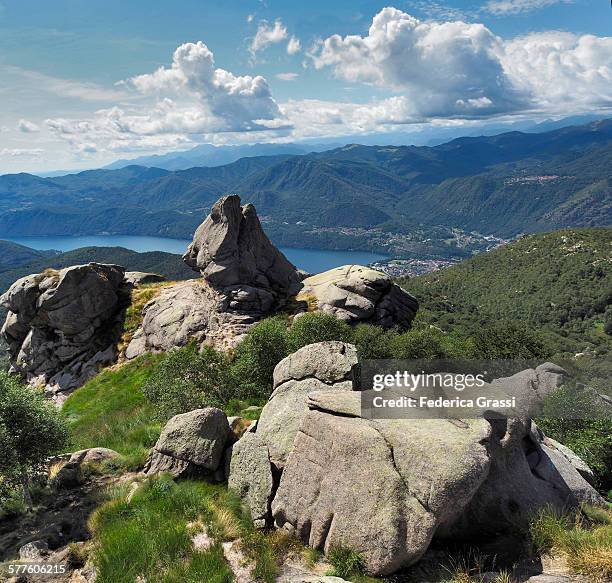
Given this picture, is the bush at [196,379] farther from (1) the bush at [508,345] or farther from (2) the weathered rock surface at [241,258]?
(1) the bush at [508,345]

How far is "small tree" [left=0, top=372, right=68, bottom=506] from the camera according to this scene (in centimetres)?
1252

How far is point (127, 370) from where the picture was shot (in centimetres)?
4028

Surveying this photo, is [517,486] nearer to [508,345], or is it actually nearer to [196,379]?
[196,379]

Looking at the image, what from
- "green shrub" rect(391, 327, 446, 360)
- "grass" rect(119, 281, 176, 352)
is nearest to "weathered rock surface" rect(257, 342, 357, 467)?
"green shrub" rect(391, 327, 446, 360)

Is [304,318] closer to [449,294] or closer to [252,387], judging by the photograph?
[252,387]

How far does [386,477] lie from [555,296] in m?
189

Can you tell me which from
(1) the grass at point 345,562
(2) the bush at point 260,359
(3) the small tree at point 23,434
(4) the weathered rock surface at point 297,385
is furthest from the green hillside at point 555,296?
(3) the small tree at point 23,434

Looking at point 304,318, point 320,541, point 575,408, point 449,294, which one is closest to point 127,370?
point 304,318

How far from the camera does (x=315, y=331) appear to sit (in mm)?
27125

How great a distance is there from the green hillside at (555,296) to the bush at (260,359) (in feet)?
342

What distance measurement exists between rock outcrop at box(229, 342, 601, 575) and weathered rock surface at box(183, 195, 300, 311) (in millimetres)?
29677

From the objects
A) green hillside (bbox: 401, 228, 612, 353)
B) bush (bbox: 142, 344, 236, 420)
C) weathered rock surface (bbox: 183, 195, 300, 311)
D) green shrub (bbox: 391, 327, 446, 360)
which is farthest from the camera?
green hillside (bbox: 401, 228, 612, 353)

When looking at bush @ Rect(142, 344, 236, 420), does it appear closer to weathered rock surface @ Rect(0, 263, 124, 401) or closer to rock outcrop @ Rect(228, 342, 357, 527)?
rock outcrop @ Rect(228, 342, 357, 527)

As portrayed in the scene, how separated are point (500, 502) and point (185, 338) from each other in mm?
33067
